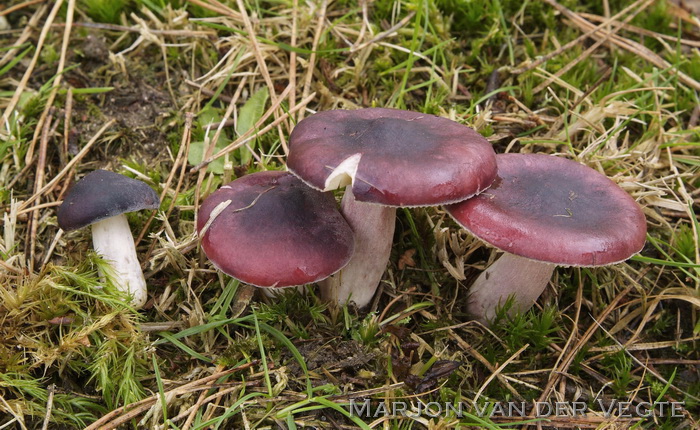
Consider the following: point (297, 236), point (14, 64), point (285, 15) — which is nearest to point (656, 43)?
point (285, 15)

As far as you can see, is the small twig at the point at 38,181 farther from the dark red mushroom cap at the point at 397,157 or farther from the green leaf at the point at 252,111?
the dark red mushroom cap at the point at 397,157

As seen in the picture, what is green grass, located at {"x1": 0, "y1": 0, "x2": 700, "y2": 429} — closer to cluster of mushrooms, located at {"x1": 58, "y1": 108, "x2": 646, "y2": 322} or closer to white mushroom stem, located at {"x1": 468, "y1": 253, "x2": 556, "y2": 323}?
white mushroom stem, located at {"x1": 468, "y1": 253, "x2": 556, "y2": 323}

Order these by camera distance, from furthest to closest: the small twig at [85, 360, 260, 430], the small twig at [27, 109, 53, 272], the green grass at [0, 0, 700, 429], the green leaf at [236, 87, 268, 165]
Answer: the green leaf at [236, 87, 268, 165] < the small twig at [27, 109, 53, 272] < the green grass at [0, 0, 700, 429] < the small twig at [85, 360, 260, 430]

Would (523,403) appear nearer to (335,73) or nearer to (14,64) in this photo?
(335,73)

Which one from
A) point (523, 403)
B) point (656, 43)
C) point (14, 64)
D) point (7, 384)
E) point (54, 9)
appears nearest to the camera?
point (7, 384)

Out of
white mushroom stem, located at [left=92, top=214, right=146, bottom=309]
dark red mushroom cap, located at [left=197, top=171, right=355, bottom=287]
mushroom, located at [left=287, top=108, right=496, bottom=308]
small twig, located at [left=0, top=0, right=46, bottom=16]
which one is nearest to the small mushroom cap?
white mushroom stem, located at [left=92, top=214, right=146, bottom=309]

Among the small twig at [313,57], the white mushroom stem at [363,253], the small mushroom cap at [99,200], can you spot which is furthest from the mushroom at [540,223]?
the small mushroom cap at [99,200]

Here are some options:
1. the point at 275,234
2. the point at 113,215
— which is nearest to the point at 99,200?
the point at 113,215

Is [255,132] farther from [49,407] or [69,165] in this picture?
[49,407]
